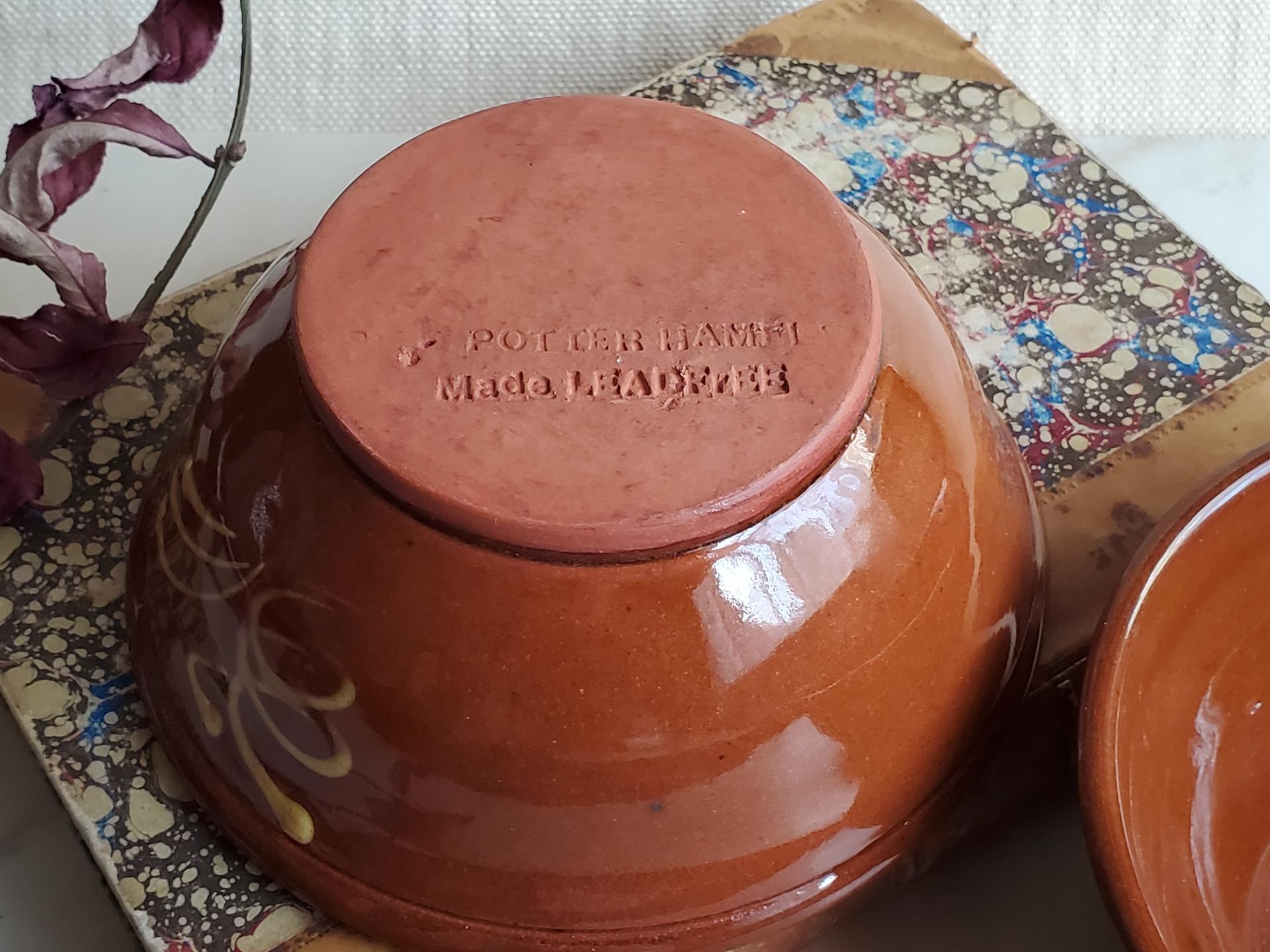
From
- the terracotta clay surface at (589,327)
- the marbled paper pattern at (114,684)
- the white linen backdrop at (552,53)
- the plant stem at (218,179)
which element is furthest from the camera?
the white linen backdrop at (552,53)

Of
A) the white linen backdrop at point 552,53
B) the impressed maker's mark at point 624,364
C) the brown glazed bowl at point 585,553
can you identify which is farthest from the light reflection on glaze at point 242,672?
the white linen backdrop at point 552,53

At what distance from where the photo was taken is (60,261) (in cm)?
57

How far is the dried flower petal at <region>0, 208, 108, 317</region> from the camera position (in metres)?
0.54

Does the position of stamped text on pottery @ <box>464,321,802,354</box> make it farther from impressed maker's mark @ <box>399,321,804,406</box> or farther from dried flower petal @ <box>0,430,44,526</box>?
dried flower petal @ <box>0,430,44,526</box>

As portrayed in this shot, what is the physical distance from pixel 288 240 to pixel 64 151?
30 cm

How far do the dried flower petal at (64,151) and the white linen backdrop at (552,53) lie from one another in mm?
364

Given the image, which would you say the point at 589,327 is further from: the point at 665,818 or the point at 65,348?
the point at 65,348

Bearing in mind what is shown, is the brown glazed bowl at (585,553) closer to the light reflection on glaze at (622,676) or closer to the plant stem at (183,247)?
the light reflection on glaze at (622,676)

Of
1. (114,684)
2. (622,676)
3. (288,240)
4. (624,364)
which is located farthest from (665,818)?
(288,240)

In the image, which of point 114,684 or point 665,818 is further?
point 114,684

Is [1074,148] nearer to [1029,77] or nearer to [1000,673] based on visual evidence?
[1029,77]

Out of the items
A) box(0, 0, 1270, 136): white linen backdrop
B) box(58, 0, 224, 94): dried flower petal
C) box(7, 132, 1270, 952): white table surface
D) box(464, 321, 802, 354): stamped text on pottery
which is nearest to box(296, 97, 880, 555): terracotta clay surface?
box(464, 321, 802, 354): stamped text on pottery

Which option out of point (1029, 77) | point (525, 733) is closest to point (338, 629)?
point (525, 733)

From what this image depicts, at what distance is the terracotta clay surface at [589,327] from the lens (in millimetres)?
422
